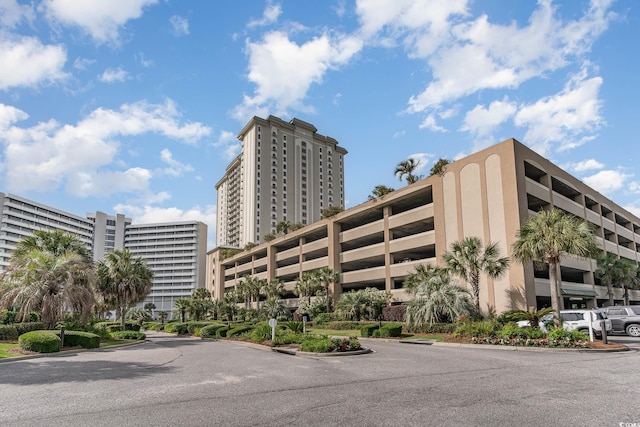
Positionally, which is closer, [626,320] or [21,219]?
[626,320]

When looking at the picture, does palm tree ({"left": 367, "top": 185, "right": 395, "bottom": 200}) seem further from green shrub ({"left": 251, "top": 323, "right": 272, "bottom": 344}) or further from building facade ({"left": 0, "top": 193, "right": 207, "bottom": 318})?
building facade ({"left": 0, "top": 193, "right": 207, "bottom": 318})

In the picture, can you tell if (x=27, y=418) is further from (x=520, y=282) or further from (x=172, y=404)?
(x=520, y=282)

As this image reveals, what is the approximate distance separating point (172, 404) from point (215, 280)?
3793 inches

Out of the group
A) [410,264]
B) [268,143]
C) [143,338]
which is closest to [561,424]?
[143,338]

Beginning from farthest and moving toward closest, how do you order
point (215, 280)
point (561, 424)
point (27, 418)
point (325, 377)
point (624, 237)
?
1. point (215, 280)
2. point (624, 237)
3. point (325, 377)
4. point (27, 418)
5. point (561, 424)

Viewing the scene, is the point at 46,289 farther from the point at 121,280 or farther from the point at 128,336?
the point at 121,280

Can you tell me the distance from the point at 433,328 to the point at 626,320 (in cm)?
1212

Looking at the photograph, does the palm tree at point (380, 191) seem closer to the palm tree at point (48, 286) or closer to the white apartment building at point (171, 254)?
the palm tree at point (48, 286)

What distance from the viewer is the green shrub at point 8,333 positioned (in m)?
24.1

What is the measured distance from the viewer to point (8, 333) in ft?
79.7

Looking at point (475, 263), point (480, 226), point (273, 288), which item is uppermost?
point (480, 226)

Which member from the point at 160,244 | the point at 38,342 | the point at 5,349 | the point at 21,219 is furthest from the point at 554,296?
the point at 160,244

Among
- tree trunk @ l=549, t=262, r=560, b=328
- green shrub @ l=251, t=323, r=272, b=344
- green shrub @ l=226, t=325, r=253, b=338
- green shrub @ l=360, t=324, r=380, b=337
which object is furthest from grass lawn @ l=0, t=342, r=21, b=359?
Result: tree trunk @ l=549, t=262, r=560, b=328

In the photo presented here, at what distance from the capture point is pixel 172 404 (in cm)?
873
